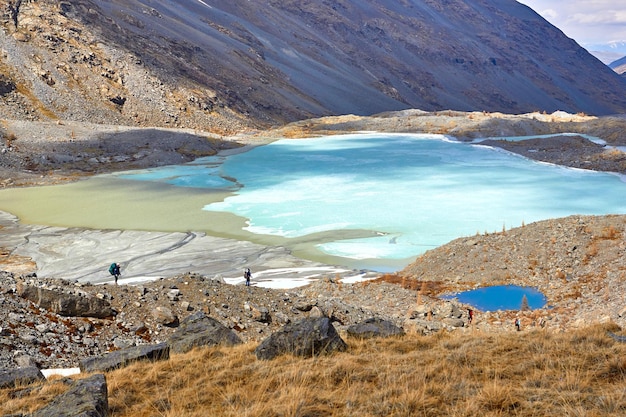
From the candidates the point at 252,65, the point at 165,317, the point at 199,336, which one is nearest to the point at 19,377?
the point at 199,336

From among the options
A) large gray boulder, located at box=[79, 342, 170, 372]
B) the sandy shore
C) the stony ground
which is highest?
large gray boulder, located at box=[79, 342, 170, 372]

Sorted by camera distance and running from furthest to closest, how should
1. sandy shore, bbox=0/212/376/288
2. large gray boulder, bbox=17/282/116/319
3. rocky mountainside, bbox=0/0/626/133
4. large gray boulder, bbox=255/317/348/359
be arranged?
rocky mountainside, bbox=0/0/626/133, sandy shore, bbox=0/212/376/288, large gray boulder, bbox=17/282/116/319, large gray boulder, bbox=255/317/348/359

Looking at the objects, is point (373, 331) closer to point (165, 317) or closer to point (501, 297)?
point (165, 317)

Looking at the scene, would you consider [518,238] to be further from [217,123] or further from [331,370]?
[217,123]

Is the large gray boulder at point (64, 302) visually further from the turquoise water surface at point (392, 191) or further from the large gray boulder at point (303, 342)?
the turquoise water surface at point (392, 191)

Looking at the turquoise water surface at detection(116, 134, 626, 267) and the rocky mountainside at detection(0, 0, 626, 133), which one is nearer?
the turquoise water surface at detection(116, 134, 626, 267)

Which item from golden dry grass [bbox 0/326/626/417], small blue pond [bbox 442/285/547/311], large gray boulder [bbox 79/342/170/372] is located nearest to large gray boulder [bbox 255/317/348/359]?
golden dry grass [bbox 0/326/626/417]

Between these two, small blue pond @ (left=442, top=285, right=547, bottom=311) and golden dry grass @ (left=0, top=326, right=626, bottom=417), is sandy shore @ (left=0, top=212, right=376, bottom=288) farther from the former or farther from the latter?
golden dry grass @ (left=0, top=326, right=626, bottom=417)
